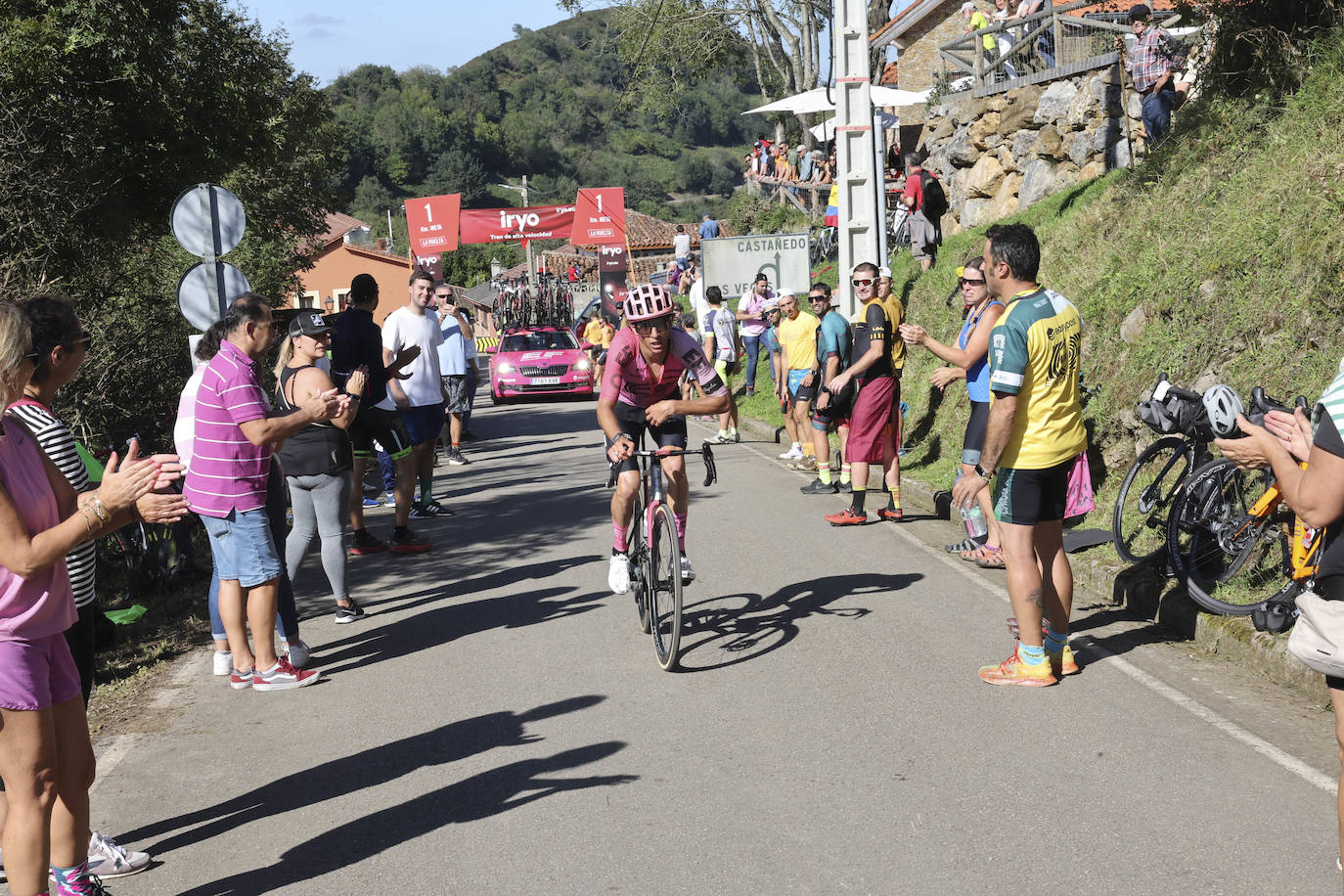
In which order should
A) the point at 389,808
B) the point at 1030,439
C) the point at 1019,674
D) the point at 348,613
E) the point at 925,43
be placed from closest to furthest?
the point at 389,808, the point at 1030,439, the point at 1019,674, the point at 348,613, the point at 925,43

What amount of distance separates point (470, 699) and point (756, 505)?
5975 millimetres

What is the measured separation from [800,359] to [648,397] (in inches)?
267

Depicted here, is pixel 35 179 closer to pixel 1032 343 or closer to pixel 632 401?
pixel 632 401

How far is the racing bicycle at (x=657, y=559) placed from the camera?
21.7 feet

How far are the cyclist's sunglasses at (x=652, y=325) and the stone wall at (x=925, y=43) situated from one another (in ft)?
118

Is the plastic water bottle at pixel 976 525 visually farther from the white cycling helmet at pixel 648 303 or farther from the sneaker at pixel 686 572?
the white cycling helmet at pixel 648 303

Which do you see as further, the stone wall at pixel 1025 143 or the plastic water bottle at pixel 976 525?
the stone wall at pixel 1025 143

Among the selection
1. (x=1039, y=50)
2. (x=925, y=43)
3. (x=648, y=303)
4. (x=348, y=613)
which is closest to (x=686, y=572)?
(x=648, y=303)

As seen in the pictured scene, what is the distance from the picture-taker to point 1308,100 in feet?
37.1

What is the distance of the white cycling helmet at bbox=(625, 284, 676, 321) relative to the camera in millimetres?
6840

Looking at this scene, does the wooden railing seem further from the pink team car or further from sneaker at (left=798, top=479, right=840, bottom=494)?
the pink team car

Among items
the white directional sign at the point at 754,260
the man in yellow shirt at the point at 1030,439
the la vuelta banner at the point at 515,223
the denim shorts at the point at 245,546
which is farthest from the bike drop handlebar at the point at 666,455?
the la vuelta banner at the point at 515,223

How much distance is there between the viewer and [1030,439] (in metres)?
6.05

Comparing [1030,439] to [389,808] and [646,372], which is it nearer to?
[646,372]
